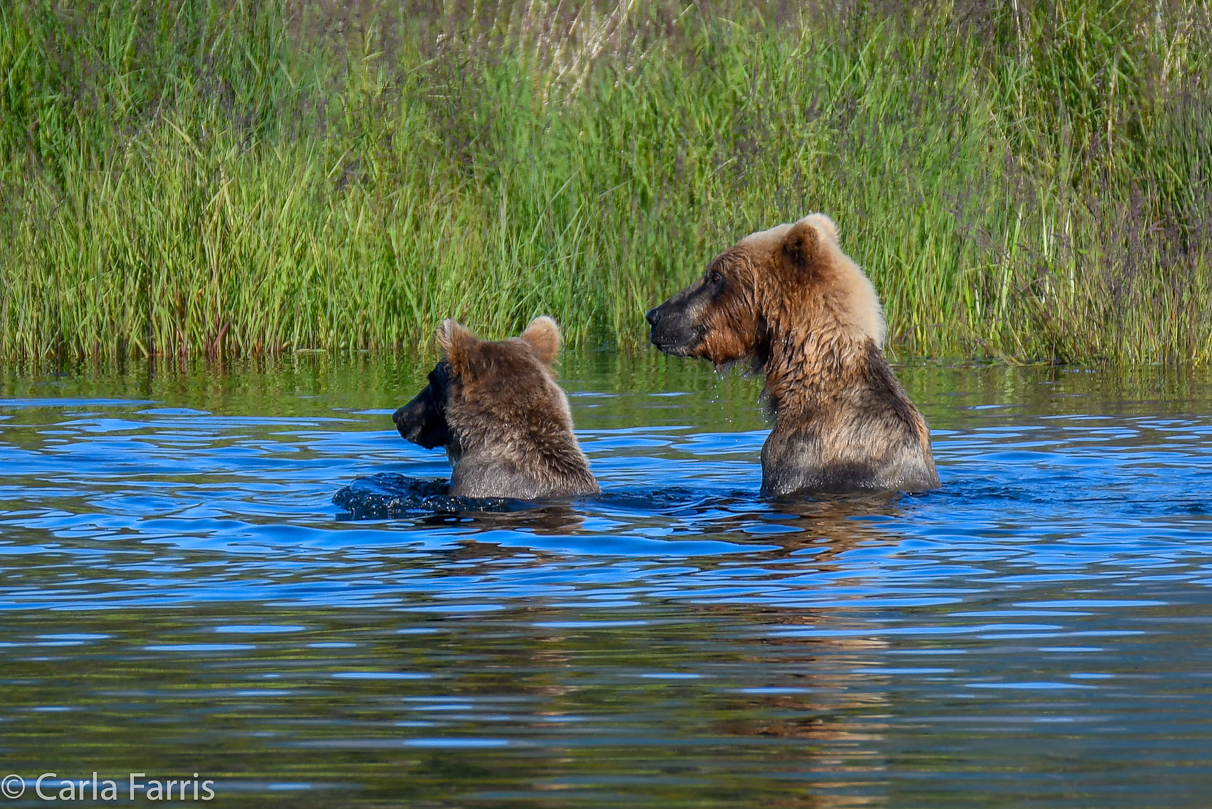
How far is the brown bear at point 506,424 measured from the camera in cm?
755

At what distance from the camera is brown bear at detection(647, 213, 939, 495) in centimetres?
776

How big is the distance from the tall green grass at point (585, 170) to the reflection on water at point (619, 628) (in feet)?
14.0

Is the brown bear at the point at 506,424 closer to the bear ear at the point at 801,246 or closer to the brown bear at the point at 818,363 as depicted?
the brown bear at the point at 818,363

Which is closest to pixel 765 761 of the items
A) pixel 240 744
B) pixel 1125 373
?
pixel 240 744

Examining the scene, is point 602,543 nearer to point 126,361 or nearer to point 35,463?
point 35,463

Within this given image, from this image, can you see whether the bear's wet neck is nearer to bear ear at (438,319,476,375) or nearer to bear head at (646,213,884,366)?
bear head at (646,213,884,366)

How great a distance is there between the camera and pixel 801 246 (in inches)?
317

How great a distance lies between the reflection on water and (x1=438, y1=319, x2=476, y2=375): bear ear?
651 millimetres

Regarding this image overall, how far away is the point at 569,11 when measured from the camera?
58.5 ft

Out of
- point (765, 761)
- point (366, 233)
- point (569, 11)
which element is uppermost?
point (569, 11)

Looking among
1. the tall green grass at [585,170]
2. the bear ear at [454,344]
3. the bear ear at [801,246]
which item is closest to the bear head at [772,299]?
the bear ear at [801,246]

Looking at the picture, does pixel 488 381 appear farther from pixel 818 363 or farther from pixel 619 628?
pixel 619 628

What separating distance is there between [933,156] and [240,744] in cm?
1165

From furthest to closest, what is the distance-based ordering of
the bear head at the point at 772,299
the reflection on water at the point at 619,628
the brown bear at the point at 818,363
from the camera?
the bear head at the point at 772,299, the brown bear at the point at 818,363, the reflection on water at the point at 619,628
